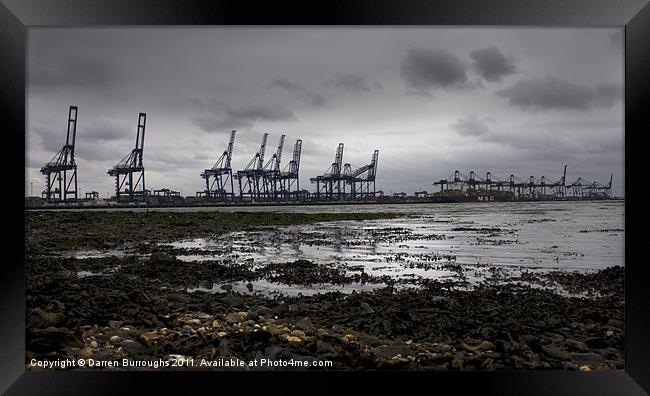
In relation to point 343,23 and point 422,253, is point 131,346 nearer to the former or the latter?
point 343,23

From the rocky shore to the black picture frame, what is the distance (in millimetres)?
411

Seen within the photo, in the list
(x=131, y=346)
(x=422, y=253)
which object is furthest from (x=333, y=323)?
(x=422, y=253)

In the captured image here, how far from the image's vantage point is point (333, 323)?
4.59 m

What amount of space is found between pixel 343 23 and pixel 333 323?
2850mm

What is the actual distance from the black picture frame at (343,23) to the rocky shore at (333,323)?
0.41 metres

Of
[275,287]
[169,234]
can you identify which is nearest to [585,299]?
[275,287]

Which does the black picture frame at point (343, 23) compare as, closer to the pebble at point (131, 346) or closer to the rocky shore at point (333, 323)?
the rocky shore at point (333, 323)

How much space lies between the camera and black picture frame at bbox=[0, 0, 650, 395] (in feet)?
10.2

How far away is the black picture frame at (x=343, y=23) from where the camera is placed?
3.12 m

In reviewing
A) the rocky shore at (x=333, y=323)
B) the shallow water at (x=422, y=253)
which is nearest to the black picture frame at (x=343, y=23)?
the rocky shore at (x=333, y=323)

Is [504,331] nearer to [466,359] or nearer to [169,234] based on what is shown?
[466,359]

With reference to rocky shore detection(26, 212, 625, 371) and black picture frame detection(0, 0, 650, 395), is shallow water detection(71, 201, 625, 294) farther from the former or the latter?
black picture frame detection(0, 0, 650, 395)

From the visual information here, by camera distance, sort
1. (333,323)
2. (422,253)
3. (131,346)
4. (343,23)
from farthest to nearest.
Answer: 1. (422,253)
2. (333,323)
3. (131,346)
4. (343,23)

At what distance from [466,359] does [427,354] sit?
12.3 inches
